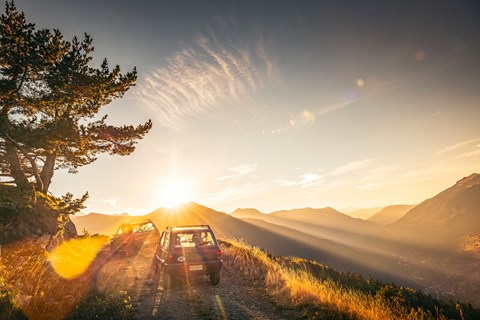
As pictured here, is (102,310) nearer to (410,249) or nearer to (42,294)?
(42,294)

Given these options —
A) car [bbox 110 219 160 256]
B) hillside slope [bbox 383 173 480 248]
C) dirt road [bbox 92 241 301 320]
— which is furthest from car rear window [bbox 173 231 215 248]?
hillside slope [bbox 383 173 480 248]

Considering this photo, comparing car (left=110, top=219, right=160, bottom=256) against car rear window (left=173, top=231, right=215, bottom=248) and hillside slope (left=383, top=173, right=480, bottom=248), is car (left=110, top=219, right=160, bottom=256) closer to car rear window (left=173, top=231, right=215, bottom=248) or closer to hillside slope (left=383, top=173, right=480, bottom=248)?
car rear window (left=173, top=231, right=215, bottom=248)

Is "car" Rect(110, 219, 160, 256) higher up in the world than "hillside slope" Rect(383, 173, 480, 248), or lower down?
lower down

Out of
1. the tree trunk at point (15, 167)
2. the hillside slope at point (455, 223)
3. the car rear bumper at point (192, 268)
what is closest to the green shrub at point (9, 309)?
the car rear bumper at point (192, 268)

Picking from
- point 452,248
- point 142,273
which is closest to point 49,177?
point 142,273

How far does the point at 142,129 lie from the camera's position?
1680cm

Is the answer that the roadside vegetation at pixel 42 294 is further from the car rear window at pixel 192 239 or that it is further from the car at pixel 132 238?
the car at pixel 132 238

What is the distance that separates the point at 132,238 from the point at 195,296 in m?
9.43

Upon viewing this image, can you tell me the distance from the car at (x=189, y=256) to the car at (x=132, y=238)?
7392 mm

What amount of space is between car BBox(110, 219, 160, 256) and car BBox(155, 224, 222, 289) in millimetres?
7392

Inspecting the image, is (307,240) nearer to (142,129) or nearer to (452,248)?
(452,248)

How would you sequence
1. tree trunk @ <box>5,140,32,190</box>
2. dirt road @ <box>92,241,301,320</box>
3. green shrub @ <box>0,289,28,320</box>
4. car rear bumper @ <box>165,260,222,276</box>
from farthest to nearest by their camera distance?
1. tree trunk @ <box>5,140,32,190</box>
2. car rear bumper @ <box>165,260,222,276</box>
3. dirt road @ <box>92,241,301,320</box>
4. green shrub @ <box>0,289,28,320</box>

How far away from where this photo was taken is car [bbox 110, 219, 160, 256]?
634 inches

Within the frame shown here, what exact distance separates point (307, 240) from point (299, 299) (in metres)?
173
